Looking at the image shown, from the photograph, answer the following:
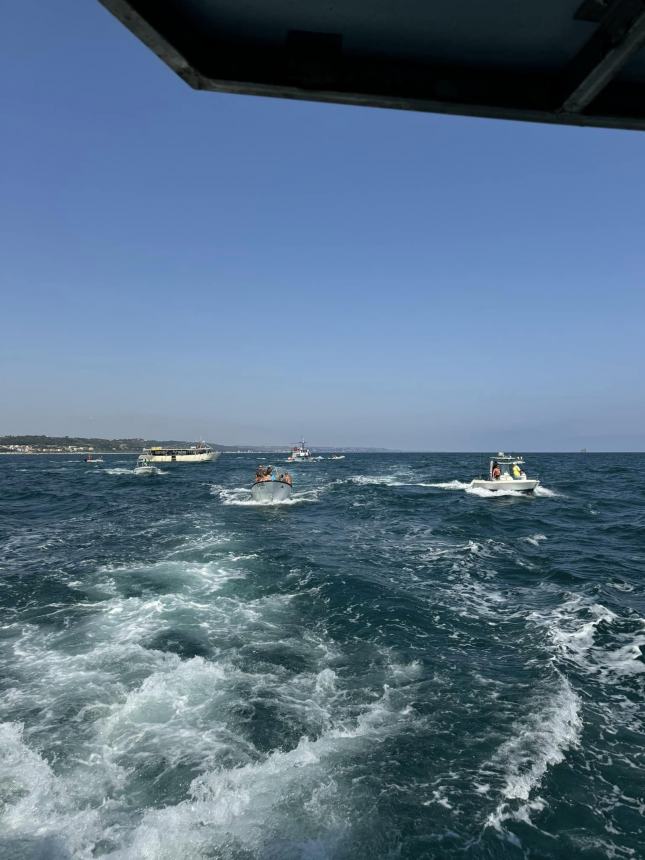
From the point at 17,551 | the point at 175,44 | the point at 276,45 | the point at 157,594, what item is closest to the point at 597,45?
the point at 276,45

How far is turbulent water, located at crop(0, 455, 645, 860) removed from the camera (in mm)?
5441

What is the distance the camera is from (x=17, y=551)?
20.6m

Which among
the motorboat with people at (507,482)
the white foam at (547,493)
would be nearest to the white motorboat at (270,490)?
the motorboat with people at (507,482)

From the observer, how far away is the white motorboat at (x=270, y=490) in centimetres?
3534

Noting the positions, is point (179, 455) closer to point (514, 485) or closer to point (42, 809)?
point (514, 485)

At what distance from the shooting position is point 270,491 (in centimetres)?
3584

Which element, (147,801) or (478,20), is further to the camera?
(147,801)

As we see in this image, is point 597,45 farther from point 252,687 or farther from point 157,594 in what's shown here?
point 157,594

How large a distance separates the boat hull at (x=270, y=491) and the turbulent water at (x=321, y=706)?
16.0m

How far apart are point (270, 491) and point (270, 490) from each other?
111mm

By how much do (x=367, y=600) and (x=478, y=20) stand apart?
13540mm

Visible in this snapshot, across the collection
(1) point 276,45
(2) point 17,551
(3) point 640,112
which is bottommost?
(2) point 17,551

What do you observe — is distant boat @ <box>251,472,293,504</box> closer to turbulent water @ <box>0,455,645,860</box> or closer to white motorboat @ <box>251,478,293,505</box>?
white motorboat @ <box>251,478,293,505</box>

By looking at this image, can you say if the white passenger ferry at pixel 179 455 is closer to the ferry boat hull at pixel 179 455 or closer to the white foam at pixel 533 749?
the ferry boat hull at pixel 179 455
